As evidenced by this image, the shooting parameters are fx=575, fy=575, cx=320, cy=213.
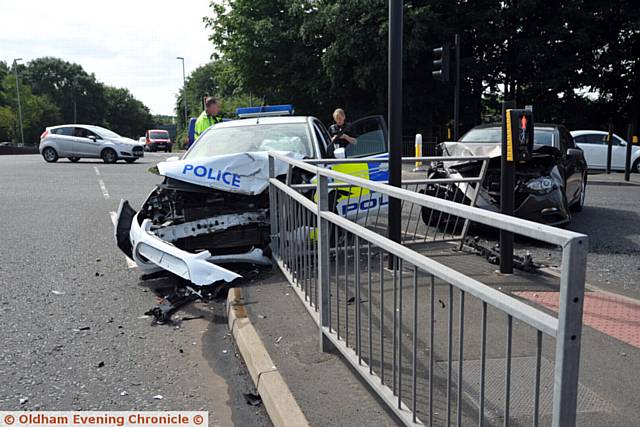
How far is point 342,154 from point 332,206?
Result: 3.90ft

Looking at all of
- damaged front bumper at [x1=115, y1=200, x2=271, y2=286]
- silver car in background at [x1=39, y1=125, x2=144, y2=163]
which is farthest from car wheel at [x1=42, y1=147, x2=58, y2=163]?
damaged front bumper at [x1=115, y1=200, x2=271, y2=286]

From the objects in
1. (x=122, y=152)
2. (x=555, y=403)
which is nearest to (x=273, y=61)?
(x=122, y=152)

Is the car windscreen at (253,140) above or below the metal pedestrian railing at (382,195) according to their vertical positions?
above

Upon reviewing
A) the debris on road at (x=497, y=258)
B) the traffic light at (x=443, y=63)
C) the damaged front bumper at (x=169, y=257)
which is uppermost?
the traffic light at (x=443, y=63)

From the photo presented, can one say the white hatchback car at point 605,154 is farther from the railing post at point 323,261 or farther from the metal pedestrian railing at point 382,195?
the railing post at point 323,261

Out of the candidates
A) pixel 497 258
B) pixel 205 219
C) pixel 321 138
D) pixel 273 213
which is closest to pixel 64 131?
pixel 321 138

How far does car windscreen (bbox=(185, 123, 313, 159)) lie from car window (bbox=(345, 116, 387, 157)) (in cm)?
103

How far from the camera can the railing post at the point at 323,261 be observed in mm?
3648

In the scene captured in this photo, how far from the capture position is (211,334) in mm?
4484

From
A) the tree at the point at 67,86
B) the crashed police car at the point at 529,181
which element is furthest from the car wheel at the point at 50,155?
the tree at the point at 67,86

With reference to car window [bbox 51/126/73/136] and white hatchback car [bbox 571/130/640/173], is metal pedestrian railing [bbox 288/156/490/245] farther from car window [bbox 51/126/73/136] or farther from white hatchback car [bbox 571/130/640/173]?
car window [bbox 51/126/73/136]

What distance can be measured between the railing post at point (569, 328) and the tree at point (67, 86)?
9752cm

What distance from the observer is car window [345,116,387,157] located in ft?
25.7

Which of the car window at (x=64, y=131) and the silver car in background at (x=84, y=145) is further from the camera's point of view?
the car window at (x=64, y=131)
